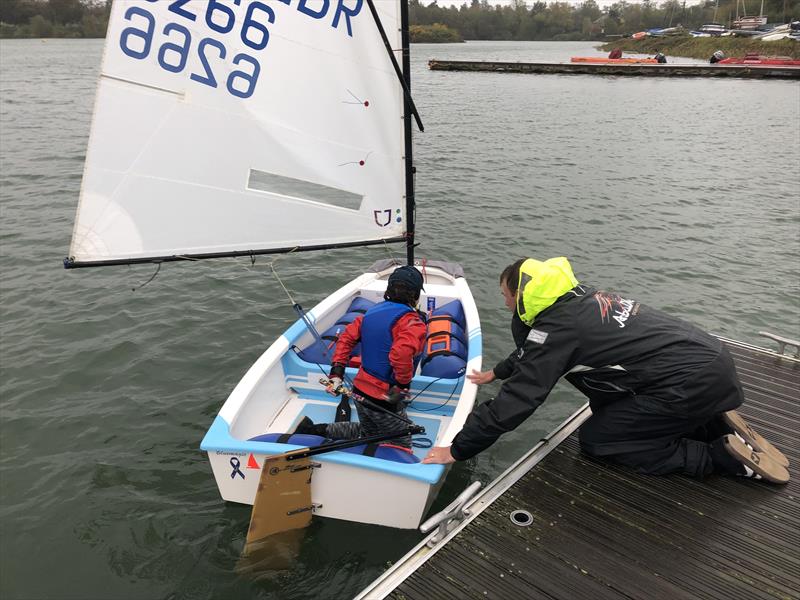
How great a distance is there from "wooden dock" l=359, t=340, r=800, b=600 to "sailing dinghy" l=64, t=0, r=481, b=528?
0.62 meters

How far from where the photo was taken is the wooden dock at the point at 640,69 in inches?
1706

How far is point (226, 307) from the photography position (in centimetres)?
846

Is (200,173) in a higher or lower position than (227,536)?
higher

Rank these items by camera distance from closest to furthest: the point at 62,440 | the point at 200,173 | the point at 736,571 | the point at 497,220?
the point at 736,571 < the point at 200,173 < the point at 62,440 < the point at 497,220

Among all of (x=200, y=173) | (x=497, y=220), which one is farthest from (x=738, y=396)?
(x=497, y=220)

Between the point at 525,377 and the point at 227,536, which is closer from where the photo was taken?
the point at 525,377

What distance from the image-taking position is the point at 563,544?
132 inches

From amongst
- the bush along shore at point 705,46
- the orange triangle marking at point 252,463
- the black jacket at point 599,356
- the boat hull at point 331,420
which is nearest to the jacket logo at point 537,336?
the black jacket at point 599,356

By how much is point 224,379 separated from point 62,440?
188 cm

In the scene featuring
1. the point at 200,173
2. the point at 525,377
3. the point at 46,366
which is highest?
the point at 200,173

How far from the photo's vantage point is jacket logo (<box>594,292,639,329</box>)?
3.41 metres

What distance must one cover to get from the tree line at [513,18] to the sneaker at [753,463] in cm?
7199

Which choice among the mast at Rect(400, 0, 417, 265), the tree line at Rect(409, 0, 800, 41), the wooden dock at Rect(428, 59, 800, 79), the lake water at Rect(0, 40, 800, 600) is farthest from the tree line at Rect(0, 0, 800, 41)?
the mast at Rect(400, 0, 417, 265)

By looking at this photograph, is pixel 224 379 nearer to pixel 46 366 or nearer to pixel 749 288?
pixel 46 366
